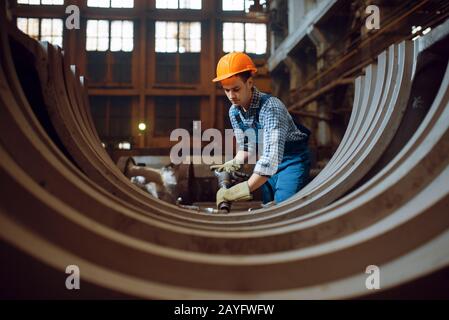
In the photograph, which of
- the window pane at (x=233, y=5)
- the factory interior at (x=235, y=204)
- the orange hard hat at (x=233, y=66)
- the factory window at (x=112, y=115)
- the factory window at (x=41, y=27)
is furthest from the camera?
the window pane at (x=233, y=5)

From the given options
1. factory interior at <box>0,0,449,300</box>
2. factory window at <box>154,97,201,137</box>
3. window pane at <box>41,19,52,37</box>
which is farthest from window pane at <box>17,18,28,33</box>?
factory interior at <box>0,0,449,300</box>

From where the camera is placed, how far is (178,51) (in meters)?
14.3

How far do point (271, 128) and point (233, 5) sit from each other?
13.6 meters

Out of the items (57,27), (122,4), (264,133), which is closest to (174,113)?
(122,4)

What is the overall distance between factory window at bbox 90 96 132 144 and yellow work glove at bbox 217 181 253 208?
11.6 m

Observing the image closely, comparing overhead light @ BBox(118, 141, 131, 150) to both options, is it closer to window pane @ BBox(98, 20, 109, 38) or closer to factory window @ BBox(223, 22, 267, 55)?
window pane @ BBox(98, 20, 109, 38)

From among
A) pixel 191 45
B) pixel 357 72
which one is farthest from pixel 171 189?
pixel 191 45

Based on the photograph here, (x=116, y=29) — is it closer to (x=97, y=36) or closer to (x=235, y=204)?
(x=97, y=36)

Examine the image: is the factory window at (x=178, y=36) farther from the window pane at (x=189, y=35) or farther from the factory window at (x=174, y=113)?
the factory window at (x=174, y=113)

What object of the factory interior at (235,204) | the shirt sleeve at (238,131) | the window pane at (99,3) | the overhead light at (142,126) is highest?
the window pane at (99,3)

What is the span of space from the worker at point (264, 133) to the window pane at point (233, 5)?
42.0ft

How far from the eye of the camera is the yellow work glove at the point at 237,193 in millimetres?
2390

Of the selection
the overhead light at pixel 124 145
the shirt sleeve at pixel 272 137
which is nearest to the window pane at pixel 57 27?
the overhead light at pixel 124 145
